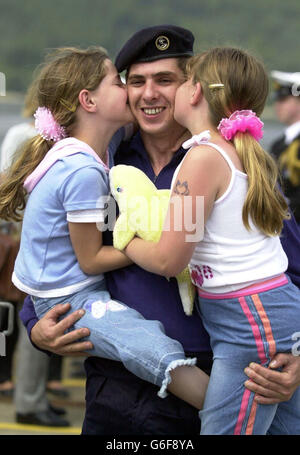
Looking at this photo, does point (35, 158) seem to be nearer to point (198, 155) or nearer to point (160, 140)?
point (160, 140)

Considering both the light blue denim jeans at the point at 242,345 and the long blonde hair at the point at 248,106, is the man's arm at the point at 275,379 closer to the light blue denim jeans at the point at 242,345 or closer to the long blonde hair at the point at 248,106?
the light blue denim jeans at the point at 242,345

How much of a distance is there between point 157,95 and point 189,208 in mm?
490

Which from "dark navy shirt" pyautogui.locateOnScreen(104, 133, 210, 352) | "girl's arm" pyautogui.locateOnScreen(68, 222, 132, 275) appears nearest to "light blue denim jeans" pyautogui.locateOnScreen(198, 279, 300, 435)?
"dark navy shirt" pyautogui.locateOnScreen(104, 133, 210, 352)

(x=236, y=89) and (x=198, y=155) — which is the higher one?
(x=236, y=89)

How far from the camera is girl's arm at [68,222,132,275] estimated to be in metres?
1.90

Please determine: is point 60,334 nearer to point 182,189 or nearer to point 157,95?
point 182,189

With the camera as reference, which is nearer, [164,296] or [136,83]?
[164,296]

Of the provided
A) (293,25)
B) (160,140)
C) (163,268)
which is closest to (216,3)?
(293,25)

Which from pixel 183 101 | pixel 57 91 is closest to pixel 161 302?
pixel 183 101

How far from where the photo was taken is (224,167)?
1.75 m

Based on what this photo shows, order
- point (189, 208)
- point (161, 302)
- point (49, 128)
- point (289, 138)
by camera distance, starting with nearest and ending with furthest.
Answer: point (189, 208) → point (161, 302) → point (49, 128) → point (289, 138)

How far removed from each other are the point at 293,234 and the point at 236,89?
45 cm

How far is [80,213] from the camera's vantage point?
6.22 ft

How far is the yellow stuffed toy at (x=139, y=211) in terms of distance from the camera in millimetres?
1836
